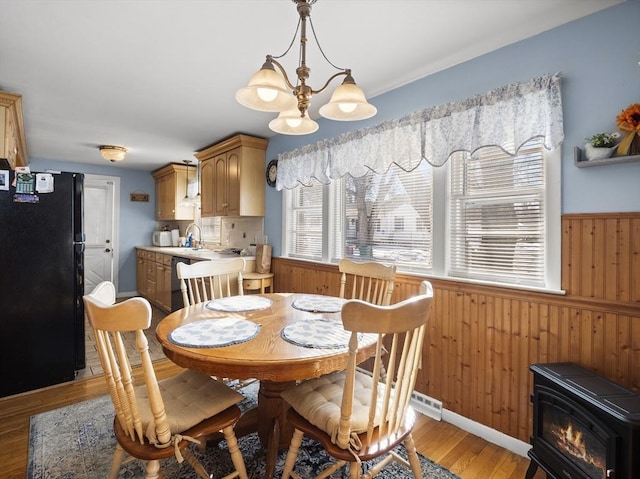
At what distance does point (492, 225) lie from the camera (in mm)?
2033

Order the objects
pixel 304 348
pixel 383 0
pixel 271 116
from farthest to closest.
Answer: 1. pixel 271 116
2. pixel 383 0
3. pixel 304 348

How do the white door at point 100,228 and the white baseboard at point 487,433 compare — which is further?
the white door at point 100,228

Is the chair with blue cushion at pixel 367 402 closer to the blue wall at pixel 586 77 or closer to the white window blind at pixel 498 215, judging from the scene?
the white window blind at pixel 498 215

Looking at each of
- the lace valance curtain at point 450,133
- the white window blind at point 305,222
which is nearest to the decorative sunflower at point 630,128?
the lace valance curtain at point 450,133

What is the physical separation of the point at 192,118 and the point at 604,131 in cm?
319

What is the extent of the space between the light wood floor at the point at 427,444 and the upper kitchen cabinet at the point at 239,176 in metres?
2.19

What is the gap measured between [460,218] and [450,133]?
550mm

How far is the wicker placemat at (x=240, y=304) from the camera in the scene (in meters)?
1.90

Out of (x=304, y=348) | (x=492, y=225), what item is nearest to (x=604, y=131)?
(x=492, y=225)

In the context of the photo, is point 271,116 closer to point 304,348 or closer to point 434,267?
point 434,267

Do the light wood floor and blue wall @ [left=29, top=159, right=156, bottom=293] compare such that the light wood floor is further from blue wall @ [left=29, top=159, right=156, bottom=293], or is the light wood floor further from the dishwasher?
blue wall @ [left=29, top=159, right=156, bottom=293]

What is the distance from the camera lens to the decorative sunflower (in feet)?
4.74

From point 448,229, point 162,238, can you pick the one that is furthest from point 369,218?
point 162,238

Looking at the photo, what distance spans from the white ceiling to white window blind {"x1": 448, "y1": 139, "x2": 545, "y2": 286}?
0.66m
